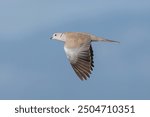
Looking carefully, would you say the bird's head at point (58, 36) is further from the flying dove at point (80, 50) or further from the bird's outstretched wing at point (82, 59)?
the bird's outstretched wing at point (82, 59)

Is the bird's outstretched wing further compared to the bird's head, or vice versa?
the bird's head

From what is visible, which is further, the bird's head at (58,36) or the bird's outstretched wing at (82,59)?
the bird's head at (58,36)

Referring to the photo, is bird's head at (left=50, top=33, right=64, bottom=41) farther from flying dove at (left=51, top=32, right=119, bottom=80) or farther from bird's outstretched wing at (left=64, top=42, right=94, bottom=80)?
bird's outstretched wing at (left=64, top=42, right=94, bottom=80)

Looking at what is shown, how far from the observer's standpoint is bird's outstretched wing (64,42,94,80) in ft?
92.6

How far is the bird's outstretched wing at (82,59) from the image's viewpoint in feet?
92.6

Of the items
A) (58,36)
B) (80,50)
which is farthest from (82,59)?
(58,36)

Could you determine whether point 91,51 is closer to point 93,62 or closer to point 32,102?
point 93,62

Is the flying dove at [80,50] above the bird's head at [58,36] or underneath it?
underneath

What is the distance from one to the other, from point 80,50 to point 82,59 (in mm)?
479

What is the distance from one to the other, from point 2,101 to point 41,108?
1.63 metres

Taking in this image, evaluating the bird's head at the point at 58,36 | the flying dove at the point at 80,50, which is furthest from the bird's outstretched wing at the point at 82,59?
the bird's head at the point at 58,36

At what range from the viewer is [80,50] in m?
28.9

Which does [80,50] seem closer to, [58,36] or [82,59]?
[82,59]

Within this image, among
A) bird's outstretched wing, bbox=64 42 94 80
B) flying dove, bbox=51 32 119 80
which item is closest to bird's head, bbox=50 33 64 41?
flying dove, bbox=51 32 119 80
